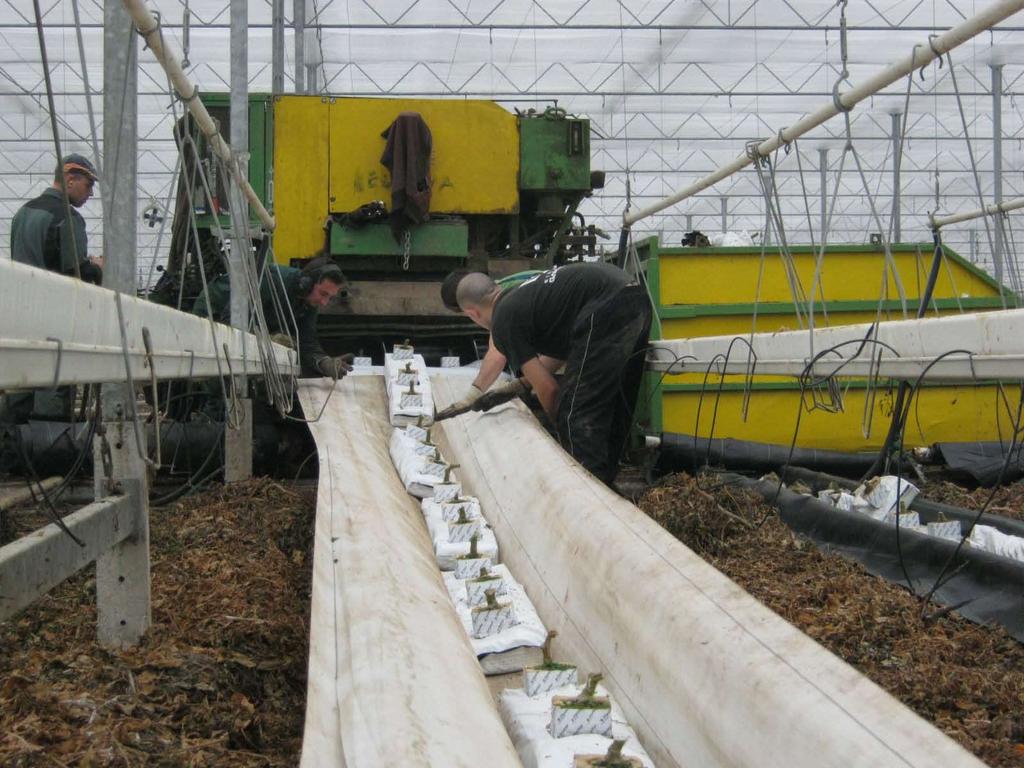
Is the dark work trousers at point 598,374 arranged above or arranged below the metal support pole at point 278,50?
below

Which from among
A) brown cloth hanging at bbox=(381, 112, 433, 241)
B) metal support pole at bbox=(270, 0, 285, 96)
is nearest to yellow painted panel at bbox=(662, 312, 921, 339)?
brown cloth hanging at bbox=(381, 112, 433, 241)

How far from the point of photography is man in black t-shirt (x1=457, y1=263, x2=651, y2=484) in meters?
5.30

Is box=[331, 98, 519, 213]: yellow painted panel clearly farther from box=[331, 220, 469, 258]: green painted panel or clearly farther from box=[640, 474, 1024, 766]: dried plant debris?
box=[640, 474, 1024, 766]: dried plant debris

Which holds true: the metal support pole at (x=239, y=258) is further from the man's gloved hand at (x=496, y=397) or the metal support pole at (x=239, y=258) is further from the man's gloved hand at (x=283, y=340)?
the man's gloved hand at (x=496, y=397)

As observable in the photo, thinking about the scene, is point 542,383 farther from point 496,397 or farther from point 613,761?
point 613,761

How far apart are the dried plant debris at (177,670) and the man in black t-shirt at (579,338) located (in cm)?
167

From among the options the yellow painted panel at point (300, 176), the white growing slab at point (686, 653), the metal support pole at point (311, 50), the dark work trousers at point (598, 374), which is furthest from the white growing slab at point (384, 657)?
the metal support pole at point (311, 50)

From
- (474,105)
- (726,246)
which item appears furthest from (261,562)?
(474,105)

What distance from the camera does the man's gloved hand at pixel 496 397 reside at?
5.60 m

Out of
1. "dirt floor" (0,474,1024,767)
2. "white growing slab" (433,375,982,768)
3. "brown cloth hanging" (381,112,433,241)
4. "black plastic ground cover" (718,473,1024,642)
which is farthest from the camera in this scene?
"brown cloth hanging" (381,112,433,241)

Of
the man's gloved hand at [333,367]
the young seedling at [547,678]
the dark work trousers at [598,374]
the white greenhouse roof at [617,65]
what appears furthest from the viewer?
the white greenhouse roof at [617,65]

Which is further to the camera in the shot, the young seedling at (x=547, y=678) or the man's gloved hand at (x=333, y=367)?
the man's gloved hand at (x=333, y=367)

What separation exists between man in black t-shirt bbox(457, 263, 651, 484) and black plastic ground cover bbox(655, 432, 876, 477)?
2.08 feet

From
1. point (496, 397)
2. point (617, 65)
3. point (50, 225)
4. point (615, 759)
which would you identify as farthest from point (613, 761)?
point (617, 65)
